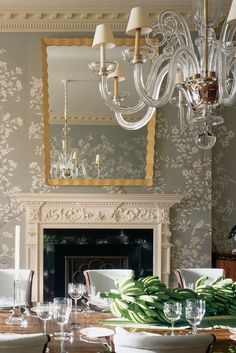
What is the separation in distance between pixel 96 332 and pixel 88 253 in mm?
2555

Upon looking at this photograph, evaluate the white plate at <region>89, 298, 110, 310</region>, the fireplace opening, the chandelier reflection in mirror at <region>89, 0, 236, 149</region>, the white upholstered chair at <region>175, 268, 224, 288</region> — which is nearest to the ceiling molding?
the fireplace opening

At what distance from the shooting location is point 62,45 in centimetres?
480

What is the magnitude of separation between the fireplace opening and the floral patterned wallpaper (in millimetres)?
255

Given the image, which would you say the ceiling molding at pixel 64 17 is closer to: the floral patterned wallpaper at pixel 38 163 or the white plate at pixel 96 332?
the floral patterned wallpaper at pixel 38 163

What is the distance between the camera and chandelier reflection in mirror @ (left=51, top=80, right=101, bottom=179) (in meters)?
4.84

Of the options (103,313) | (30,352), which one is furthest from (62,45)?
(30,352)

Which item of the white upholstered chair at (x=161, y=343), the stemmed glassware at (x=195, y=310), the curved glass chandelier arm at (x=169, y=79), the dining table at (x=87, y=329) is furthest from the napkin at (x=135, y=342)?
the curved glass chandelier arm at (x=169, y=79)

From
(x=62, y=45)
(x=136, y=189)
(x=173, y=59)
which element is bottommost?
(x=136, y=189)

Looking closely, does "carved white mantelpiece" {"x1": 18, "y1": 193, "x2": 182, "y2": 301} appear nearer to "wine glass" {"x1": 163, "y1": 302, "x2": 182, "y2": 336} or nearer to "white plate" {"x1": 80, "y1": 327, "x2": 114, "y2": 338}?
"white plate" {"x1": 80, "y1": 327, "x2": 114, "y2": 338}

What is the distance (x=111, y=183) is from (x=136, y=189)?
0.24 m

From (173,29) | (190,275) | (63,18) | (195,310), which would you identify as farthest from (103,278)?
(63,18)

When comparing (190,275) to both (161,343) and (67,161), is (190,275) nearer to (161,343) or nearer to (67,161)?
(67,161)

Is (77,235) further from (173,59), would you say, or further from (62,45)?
(173,59)

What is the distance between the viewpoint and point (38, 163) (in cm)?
483
